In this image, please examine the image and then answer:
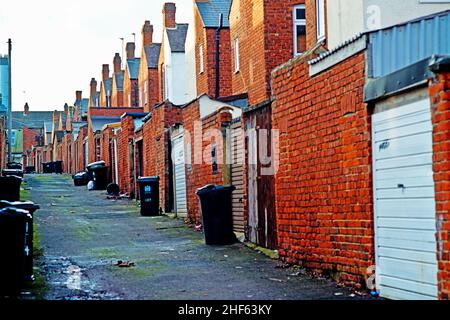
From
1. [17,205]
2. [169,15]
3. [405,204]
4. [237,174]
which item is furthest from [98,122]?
[405,204]

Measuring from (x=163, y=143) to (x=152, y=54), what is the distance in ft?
76.9

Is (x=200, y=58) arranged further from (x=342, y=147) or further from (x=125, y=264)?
(x=342, y=147)

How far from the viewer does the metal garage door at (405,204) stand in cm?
717

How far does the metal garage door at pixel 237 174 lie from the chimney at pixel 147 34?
106 ft

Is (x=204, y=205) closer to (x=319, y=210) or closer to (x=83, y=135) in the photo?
(x=319, y=210)

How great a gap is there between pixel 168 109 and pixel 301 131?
37.7 ft

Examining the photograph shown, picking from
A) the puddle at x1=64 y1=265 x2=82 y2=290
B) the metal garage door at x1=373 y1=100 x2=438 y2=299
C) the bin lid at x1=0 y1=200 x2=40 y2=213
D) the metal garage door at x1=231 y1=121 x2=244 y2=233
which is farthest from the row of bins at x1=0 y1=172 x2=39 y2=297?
the metal garage door at x1=231 y1=121 x2=244 y2=233

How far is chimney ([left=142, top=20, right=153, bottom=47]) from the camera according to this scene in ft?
152

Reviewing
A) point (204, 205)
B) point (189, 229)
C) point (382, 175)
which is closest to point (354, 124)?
point (382, 175)

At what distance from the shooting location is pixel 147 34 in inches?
1843

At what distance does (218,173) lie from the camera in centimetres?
1602

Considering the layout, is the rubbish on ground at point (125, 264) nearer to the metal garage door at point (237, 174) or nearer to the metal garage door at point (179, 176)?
the metal garage door at point (237, 174)

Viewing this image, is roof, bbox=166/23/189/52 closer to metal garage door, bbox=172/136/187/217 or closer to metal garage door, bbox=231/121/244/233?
metal garage door, bbox=172/136/187/217

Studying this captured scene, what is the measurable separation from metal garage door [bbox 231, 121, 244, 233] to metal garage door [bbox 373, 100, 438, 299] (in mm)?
6169
